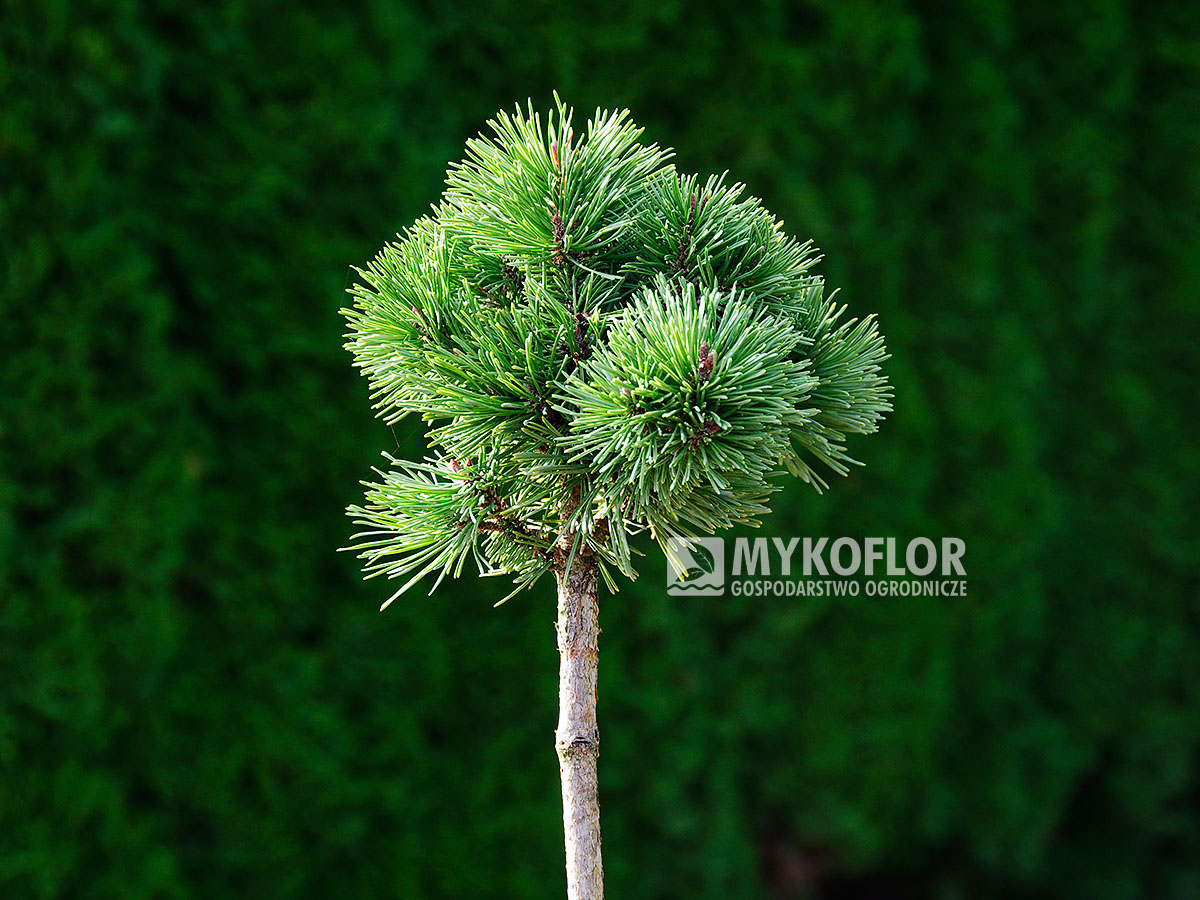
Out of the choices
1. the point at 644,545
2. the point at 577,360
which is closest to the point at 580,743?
the point at 577,360

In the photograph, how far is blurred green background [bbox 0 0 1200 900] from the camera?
1763 mm

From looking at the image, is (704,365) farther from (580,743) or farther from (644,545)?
(644,545)

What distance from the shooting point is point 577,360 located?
820 mm

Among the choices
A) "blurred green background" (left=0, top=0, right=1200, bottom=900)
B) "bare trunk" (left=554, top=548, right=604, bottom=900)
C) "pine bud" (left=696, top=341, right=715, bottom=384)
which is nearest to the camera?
"pine bud" (left=696, top=341, right=715, bottom=384)

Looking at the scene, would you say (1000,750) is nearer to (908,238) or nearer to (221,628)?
(908,238)

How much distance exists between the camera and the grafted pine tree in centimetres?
78

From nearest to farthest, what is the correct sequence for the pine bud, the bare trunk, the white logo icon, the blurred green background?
the pine bud
the bare trunk
the blurred green background
the white logo icon

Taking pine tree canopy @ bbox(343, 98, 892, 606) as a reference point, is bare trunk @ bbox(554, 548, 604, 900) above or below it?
below

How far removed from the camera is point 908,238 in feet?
8.05

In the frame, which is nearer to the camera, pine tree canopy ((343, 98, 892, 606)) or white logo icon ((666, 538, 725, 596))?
pine tree canopy ((343, 98, 892, 606))

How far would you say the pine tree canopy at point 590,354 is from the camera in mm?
759

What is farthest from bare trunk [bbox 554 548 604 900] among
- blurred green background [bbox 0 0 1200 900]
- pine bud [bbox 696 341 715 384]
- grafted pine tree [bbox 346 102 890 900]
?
blurred green background [bbox 0 0 1200 900]

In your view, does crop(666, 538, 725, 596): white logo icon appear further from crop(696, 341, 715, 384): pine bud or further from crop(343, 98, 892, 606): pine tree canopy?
crop(696, 341, 715, 384): pine bud

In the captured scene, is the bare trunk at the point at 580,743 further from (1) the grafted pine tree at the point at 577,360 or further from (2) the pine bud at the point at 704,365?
(2) the pine bud at the point at 704,365
